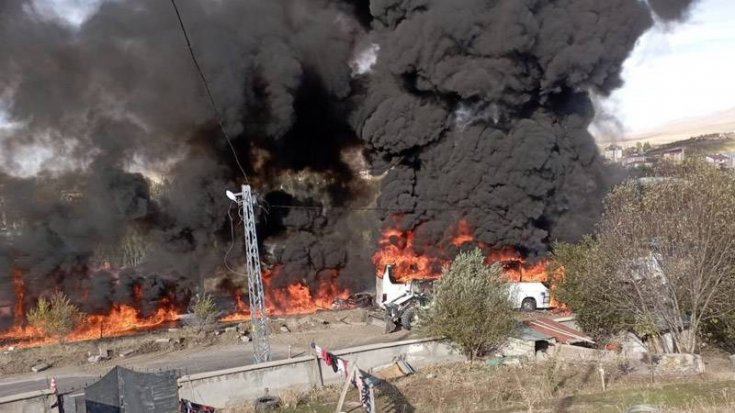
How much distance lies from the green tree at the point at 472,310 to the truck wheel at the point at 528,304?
9583 mm

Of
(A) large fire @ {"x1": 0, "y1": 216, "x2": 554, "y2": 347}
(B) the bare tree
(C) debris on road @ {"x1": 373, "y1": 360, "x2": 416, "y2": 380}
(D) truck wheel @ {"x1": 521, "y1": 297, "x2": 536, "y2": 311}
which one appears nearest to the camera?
(B) the bare tree

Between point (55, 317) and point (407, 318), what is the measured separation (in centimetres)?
1730

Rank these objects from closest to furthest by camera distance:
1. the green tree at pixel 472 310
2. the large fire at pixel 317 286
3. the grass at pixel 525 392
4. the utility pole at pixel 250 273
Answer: the grass at pixel 525 392 < the utility pole at pixel 250 273 < the green tree at pixel 472 310 < the large fire at pixel 317 286

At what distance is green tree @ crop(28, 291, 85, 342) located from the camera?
33906 millimetres

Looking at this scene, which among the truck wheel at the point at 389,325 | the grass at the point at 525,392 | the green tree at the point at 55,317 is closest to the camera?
the grass at the point at 525,392

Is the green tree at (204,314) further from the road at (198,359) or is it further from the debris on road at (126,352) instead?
the debris on road at (126,352)

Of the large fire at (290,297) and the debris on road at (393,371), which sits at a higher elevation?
the large fire at (290,297)

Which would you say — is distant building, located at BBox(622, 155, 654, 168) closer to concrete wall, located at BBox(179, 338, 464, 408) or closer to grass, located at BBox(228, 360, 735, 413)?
concrete wall, located at BBox(179, 338, 464, 408)

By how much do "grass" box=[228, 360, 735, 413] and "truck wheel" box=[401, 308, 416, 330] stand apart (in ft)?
21.6

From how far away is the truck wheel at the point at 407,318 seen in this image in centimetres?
3266

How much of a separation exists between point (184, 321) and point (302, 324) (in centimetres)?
668

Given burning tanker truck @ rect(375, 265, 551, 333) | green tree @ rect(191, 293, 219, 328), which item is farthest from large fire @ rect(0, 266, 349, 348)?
burning tanker truck @ rect(375, 265, 551, 333)

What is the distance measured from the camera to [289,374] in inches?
961

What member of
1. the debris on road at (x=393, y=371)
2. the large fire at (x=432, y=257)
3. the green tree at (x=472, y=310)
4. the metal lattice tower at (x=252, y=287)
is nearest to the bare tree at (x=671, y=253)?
the green tree at (x=472, y=310)
